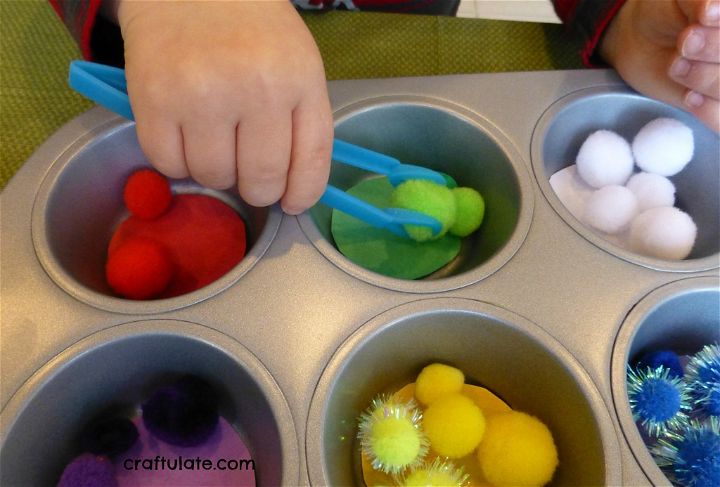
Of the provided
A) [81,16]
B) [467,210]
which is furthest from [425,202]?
[81,16]

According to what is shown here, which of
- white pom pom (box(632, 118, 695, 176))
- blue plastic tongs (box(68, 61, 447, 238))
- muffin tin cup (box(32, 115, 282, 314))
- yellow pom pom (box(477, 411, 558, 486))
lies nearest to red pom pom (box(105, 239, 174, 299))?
muffin tin cup (box(32, 115, 282, 314))

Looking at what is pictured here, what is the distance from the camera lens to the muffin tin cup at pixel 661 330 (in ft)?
1.59

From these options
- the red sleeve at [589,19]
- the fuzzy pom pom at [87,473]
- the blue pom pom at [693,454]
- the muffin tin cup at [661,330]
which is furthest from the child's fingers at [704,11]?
the fuzzy pom pom at [87,473]

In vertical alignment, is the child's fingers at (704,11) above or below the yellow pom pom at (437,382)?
Result: above

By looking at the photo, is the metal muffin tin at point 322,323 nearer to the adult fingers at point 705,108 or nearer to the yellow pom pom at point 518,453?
the yellow pom pom at point 518,453

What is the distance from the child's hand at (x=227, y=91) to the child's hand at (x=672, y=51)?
1.29ft

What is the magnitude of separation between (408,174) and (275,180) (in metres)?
0.21

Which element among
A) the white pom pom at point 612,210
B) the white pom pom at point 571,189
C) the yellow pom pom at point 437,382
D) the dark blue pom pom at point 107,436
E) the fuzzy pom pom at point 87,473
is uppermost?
the white pom pom at point 612,210

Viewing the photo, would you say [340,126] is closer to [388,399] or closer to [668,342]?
[388,399]

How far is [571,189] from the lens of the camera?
0.71 meters

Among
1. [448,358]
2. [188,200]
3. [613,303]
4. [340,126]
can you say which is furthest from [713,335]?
[188,200]

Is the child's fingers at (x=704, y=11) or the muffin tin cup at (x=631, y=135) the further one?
the muffin tin cup at (x=631, y=135)

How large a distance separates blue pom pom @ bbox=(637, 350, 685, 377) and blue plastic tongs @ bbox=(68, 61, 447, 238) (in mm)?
247

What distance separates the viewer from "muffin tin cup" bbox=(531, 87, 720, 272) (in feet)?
2.23
